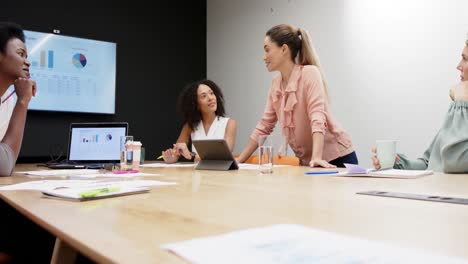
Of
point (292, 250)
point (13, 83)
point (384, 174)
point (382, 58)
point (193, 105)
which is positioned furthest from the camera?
point (193, 105)

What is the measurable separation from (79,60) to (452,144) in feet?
10.5

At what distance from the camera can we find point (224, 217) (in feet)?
2.15

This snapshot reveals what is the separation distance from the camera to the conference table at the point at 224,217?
0.49 metres

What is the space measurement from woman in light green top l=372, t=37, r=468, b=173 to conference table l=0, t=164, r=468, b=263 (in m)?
0.56

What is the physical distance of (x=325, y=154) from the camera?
7.80ft

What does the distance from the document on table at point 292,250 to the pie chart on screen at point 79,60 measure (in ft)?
11.6

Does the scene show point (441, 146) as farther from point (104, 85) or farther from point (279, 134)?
point (104, 85)

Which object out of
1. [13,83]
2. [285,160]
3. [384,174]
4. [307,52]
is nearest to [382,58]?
[307,52]

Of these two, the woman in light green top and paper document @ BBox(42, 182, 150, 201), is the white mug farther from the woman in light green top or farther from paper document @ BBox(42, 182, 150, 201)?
paper document @ BBox(42, 182, 150, 201)

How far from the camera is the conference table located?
0.49 m

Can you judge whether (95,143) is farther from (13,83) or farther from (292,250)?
(292,250)

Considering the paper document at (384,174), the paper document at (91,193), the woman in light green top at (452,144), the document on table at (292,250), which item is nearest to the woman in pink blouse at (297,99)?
the woman in light green top at (452,144)

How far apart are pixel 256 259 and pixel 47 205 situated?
1.99 ft

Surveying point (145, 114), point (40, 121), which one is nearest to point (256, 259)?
point (40, 121)
